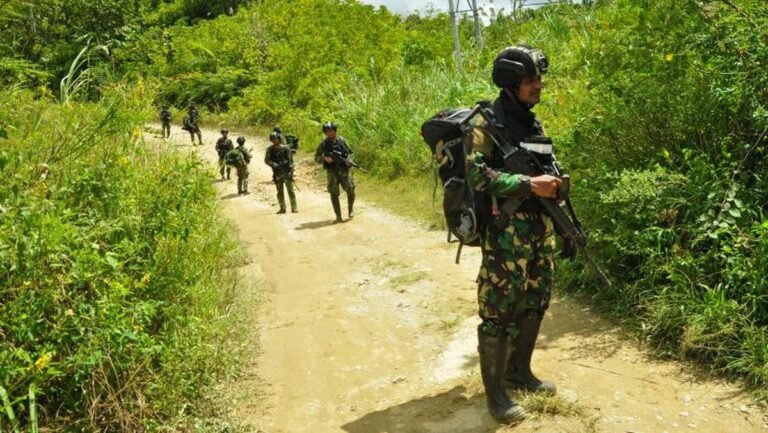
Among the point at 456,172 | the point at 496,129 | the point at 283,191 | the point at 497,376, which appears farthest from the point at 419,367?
the point at 283,191

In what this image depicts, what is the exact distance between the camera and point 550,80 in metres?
9.68

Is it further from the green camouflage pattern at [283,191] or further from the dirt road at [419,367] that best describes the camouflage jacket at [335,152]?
the dirt road at [419,367]

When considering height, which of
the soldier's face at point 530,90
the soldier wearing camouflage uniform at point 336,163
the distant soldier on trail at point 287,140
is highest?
the soldier's face at point 530,90

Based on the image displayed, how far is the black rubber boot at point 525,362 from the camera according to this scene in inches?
150

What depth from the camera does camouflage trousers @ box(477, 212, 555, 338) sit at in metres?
3.60

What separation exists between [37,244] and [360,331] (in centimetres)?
289

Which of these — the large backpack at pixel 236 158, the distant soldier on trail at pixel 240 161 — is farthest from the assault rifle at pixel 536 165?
the large backpack at pixel 236 158

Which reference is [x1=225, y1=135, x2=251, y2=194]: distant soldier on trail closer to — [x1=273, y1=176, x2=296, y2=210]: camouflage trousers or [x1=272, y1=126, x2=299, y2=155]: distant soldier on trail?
[x1=272, y1=126, x2=299, y2=155]: distant soldier on trail

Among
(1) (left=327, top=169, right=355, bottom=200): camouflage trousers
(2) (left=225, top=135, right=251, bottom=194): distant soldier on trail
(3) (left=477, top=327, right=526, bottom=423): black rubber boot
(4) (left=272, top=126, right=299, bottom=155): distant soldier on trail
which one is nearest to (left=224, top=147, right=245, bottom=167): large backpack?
(2) (left=225, top=135, right=251, bottom=194): distant soldier on trail

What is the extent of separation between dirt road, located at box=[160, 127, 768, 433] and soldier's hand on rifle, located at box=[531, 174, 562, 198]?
1.21m

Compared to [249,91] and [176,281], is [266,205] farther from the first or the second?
[249,91]

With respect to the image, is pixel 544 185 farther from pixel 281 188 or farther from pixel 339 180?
pixel 281 188

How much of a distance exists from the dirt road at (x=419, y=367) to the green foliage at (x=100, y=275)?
61cm

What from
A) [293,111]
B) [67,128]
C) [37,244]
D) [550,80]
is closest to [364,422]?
[37,244]
